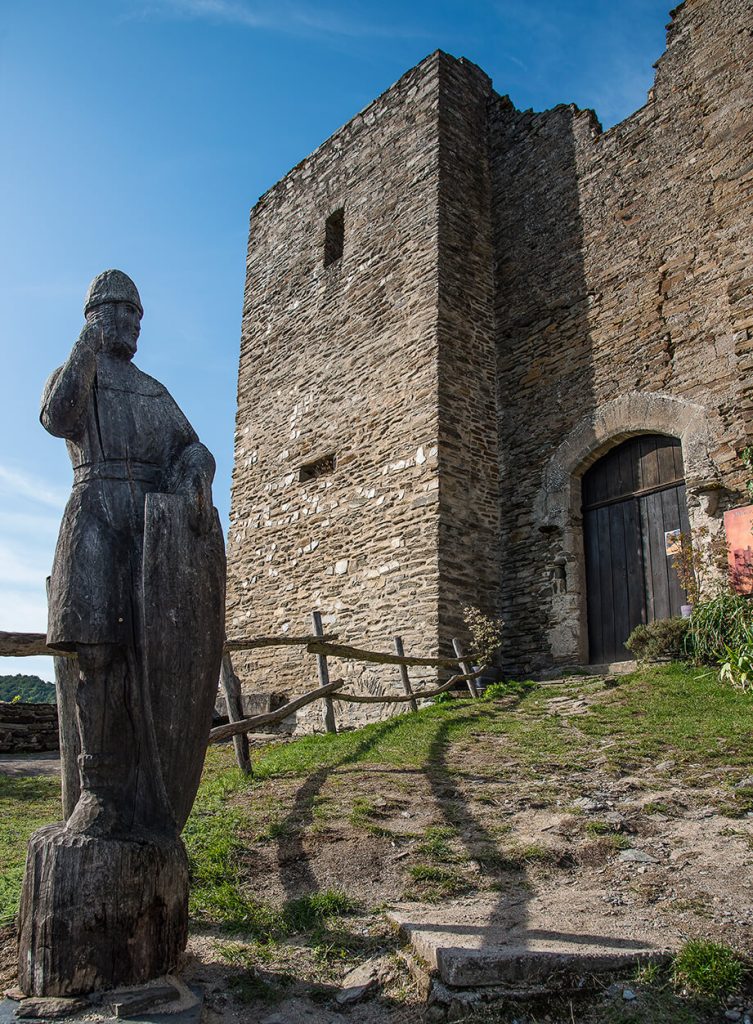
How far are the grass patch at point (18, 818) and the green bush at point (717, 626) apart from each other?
213 inches

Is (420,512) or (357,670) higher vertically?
(420,512)

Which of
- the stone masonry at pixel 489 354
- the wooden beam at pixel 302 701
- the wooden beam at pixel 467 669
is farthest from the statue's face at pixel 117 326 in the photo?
the wooden beam at pixel 467 669

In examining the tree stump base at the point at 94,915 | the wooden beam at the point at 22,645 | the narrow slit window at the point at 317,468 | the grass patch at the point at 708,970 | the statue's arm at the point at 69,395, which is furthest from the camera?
the narrow slit window at the point at 317,468

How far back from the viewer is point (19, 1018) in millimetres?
2049

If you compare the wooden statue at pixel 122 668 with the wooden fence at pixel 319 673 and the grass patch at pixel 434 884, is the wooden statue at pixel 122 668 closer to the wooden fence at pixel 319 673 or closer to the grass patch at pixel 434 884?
the wooden fence at pixel 319 673

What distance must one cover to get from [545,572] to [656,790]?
16.7 feet

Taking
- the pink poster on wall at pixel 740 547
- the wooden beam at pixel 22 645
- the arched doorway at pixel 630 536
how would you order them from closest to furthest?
the wooden beam at pixel 22 645
the pink poster on wall at pixel 740 547
the arched doorway at pixel 630 536

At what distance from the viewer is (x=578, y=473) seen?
368 inches

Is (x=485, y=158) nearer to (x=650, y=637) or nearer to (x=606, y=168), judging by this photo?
(x=606, y=168)

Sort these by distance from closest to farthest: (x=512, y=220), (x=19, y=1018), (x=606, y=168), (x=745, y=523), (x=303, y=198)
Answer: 1. (x=19, y=1018)
2. (x=745, y=523)
3. (x=606, y=168)
4. (x=512, y=220)
5. (x=303, y=198)

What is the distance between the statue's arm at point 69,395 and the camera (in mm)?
2855

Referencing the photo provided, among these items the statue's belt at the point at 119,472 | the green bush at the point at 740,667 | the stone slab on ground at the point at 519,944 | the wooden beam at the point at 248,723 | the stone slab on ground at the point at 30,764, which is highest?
the statue's belt at the point at 119,472

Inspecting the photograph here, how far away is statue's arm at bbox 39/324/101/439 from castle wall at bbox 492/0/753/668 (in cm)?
585

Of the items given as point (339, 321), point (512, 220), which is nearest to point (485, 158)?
point (512, 220)
